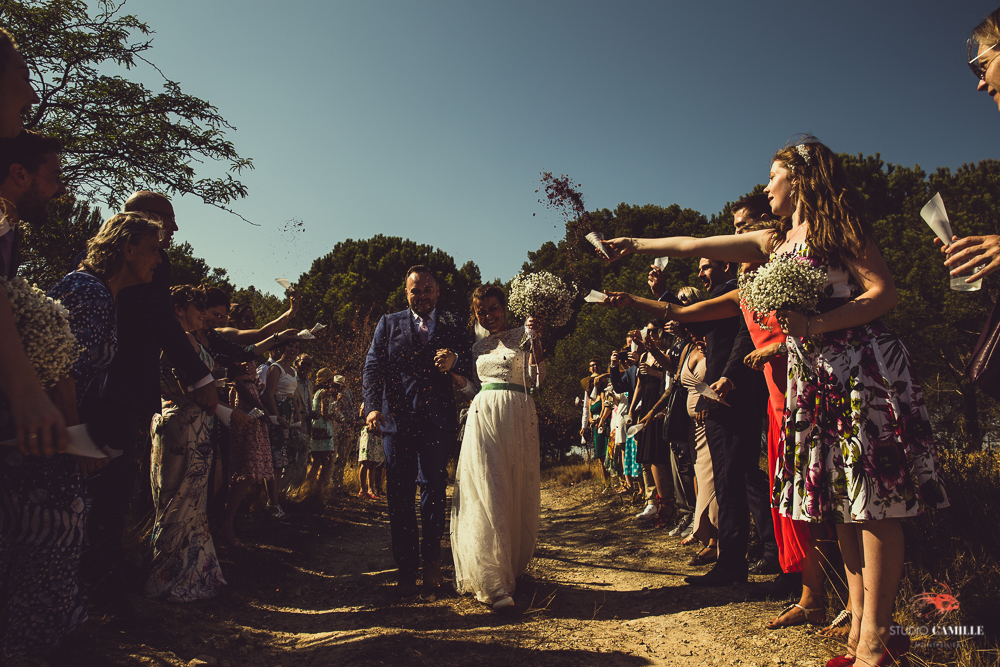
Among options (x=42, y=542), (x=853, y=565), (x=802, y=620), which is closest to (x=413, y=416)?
(x=42, y=542)

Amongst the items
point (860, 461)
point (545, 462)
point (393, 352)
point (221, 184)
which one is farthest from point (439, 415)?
point (545, 462)

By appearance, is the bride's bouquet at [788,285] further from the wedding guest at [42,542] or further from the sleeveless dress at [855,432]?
the wedding guest at [42,542]

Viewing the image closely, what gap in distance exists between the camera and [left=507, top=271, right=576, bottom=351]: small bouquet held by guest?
4.12m

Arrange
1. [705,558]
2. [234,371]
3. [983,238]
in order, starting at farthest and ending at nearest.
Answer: [234,371] → [705,558] → [983,238]

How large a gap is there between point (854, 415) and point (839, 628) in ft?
3.96

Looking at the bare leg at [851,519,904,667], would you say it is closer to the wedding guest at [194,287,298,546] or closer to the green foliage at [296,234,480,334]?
the wedding guest at [194,287,298,546]

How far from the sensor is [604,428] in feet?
38.7

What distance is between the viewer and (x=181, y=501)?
3.78 metres

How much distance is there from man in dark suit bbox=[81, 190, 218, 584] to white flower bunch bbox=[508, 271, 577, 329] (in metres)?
2.22

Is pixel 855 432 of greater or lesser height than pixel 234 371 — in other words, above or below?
below

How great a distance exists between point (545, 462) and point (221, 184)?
12434mm

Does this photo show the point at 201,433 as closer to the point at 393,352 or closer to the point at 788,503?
the point at 393,352

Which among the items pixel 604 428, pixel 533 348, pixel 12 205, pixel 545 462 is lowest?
pixel 545 462

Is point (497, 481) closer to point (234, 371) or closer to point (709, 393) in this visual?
point (709, 393)
